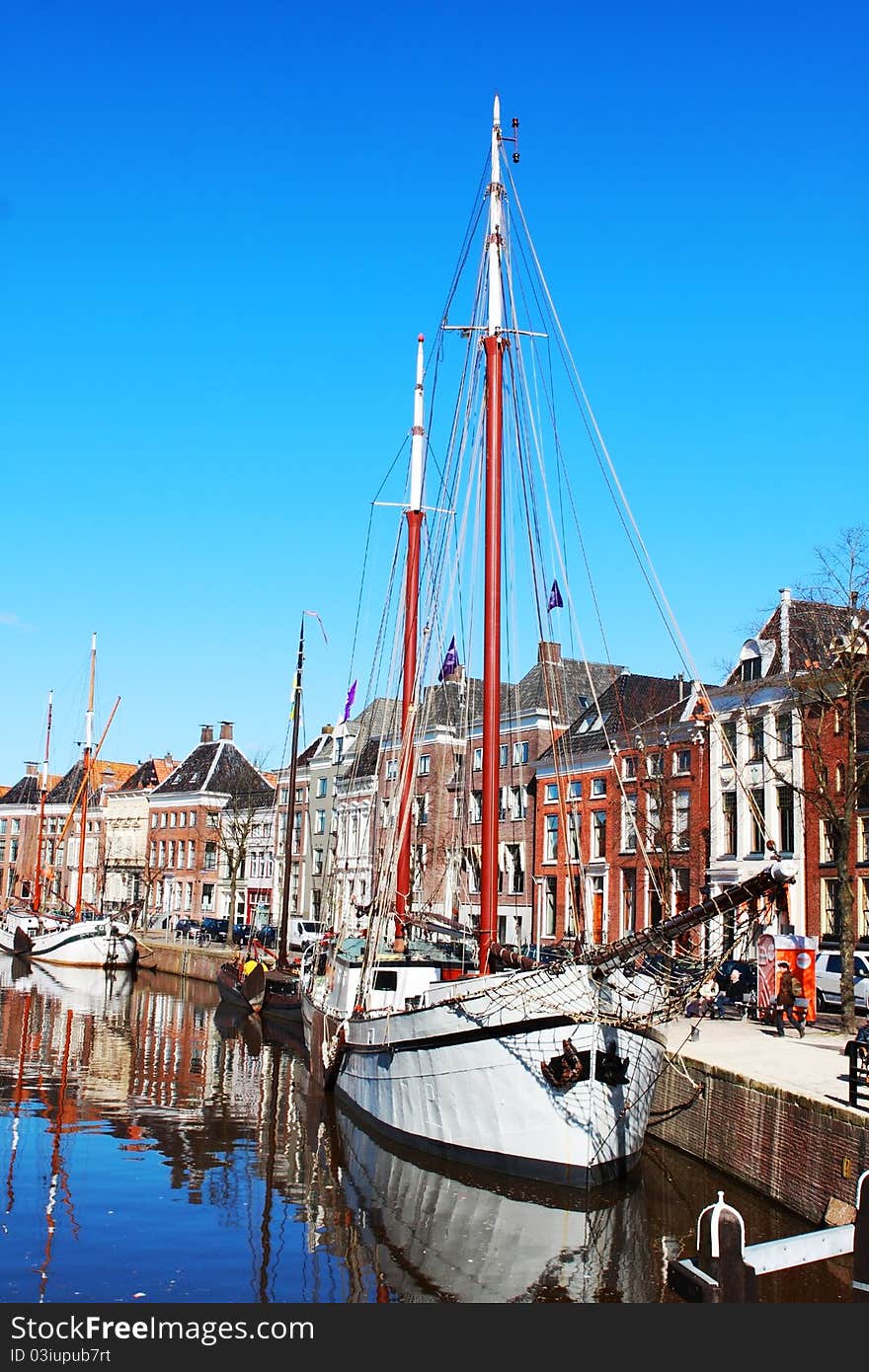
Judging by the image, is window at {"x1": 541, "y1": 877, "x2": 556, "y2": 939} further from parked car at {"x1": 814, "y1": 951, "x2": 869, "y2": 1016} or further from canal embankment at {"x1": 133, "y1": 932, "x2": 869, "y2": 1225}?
canal embankment at {"x1": 133, "y1": 932, "x2": 869, "y2": 1225}

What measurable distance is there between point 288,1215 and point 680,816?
114ft

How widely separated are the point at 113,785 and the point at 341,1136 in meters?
94.6

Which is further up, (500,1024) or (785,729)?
(785,729)

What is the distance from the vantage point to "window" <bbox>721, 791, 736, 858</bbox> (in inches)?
1857

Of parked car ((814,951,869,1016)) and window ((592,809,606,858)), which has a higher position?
window ((592,809,606,858))

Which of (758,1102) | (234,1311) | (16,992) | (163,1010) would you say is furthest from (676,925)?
(16,992)

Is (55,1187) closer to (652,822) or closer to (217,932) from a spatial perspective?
(652,822)

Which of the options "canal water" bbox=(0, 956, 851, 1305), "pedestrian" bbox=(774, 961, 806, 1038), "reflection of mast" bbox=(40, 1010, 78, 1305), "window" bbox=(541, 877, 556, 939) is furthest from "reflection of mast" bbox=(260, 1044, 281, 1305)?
"window" bbox=(541, 877, 556, 939)

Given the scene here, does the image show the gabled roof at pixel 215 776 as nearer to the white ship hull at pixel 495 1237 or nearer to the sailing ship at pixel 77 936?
the sailing ship at pixel 77 936

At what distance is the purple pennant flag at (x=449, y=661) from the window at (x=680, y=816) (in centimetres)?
1874

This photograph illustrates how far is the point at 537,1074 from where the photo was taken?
18.7 meters

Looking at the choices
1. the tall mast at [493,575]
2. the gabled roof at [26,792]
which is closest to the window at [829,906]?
the tall mast at [493,575]

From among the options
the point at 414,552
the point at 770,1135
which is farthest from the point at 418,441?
the point at 770,1135

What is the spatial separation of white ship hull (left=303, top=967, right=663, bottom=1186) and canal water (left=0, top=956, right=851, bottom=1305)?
54 centimetres
